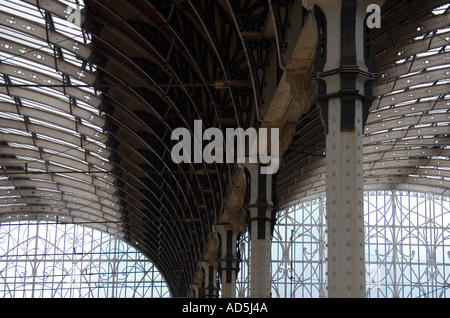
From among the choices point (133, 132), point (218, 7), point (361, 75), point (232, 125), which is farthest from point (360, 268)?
point (133, 132)

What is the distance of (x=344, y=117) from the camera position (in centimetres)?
1344

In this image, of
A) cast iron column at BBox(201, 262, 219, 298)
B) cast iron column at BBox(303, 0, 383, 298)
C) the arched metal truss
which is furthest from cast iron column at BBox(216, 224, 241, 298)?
cast iron column at BBox(303, 0, 383, 298)

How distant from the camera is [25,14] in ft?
119

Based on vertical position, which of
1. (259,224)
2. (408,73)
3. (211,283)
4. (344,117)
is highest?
(408,73)

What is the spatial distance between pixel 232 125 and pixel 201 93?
12.6 ft

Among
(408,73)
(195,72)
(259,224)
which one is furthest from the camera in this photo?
(408,73)

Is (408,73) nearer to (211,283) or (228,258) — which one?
(228,258)

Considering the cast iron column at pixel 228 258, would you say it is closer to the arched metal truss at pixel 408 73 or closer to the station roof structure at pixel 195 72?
the station roof structure at pixel 195 72
